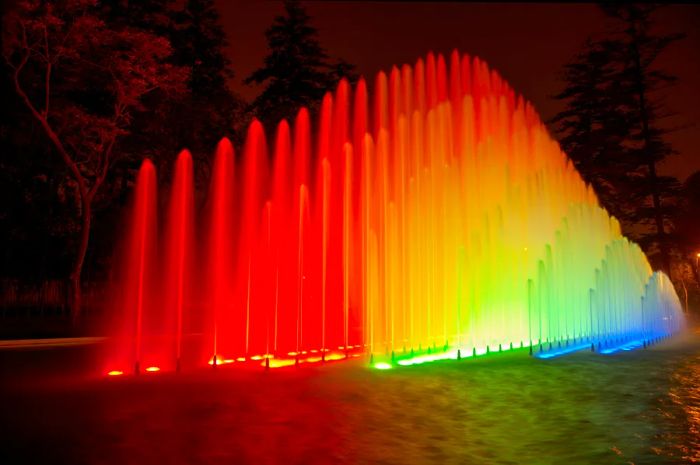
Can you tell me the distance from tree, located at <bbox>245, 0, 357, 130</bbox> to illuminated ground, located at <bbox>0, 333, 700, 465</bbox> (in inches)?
1053

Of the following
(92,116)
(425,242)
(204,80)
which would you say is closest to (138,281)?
(425,242)

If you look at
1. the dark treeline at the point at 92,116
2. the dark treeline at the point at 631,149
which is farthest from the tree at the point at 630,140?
the dark treeline at the point at 92,116

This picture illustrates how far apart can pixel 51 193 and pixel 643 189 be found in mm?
34281

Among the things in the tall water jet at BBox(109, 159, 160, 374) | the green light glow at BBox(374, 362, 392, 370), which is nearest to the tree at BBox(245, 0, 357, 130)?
the tall water jet at BBox(109, 159, 160, 374)

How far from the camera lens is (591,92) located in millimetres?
42094

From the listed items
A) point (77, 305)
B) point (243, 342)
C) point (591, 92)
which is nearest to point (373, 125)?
point (243, 342)

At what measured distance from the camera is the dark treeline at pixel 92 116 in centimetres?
2239

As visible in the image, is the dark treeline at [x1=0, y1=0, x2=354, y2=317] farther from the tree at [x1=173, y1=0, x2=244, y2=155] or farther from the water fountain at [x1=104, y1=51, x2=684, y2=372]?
the water fountain at [x1=104, y1=51, x2=684, y2=372]

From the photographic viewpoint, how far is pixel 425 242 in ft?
51.2

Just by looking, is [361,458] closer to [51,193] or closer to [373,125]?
[373,125]

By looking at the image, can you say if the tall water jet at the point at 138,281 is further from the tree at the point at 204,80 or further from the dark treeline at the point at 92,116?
the tree at the point at 204,80

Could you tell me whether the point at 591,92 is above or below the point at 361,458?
above

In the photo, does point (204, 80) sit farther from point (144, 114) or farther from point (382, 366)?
point (382, 366)

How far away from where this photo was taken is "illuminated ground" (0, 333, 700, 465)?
6.04 meters
